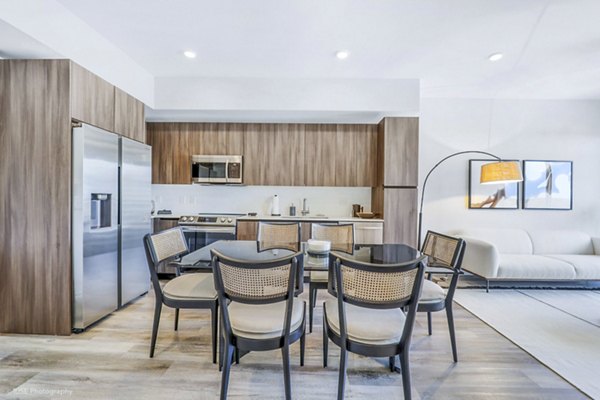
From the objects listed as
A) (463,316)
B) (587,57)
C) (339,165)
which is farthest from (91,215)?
(587,57)

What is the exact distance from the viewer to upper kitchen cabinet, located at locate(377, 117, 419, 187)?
3.89 meters

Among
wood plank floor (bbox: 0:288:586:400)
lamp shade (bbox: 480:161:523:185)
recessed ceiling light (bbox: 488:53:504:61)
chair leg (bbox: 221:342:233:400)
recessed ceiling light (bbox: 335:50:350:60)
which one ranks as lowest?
wood plank floor (bbox: 0:288:586:400)

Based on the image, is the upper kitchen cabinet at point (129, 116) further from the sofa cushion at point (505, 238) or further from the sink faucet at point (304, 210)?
the sofa cushion at point (505, 238)

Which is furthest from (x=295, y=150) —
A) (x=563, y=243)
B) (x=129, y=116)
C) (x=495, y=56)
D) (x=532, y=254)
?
(x=563, y=243)

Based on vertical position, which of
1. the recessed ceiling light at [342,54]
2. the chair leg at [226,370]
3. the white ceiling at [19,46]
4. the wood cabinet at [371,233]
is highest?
the recessed ceiling light at [342,54]

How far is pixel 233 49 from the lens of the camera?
9.96 ft

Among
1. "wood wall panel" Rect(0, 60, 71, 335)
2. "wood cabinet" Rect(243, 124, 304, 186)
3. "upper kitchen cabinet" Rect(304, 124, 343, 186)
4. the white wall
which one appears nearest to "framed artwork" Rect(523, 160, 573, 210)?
the white wall

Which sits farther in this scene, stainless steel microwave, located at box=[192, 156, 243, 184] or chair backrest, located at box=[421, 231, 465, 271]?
stainless steel microwave, located at box=[192, 156, 243, 184]

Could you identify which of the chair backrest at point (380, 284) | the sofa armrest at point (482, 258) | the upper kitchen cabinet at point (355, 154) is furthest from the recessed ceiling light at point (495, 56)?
the chair backrest at point (380, 284)

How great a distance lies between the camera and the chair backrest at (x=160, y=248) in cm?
200

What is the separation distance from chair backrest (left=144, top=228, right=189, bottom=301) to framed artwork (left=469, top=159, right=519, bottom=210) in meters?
4.26

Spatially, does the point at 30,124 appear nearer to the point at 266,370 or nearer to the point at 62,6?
the point at 62,6

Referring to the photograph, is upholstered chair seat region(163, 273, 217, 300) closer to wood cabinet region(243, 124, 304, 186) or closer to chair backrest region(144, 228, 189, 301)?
chair backrest region(144, 228, 189, 301)

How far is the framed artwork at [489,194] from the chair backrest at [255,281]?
4.08m
